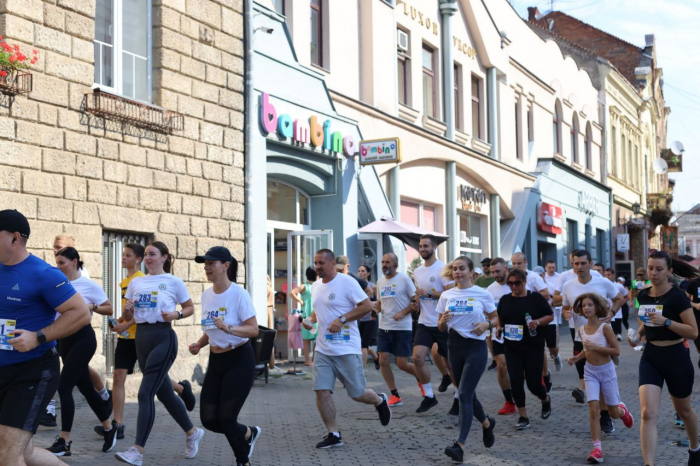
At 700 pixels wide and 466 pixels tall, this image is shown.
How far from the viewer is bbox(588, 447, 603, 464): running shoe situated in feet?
25.7

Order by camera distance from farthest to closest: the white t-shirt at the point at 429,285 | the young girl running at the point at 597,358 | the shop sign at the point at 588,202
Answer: the shop sign at the point at 588,202
the white t-shirt at the point at 429,285
the young girl running at the point at 597,358

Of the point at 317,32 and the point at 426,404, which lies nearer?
the point at 426,404

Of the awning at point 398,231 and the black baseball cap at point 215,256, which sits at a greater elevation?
the awning at point 398,231

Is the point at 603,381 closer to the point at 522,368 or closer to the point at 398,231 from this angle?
the point at 522,368

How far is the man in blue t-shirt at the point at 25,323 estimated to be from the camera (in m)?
5.04

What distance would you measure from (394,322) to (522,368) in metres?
2.09

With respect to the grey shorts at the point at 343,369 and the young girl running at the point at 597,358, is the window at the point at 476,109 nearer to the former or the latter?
the young girl running at the point at 597,358

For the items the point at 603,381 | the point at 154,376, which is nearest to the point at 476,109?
the point at 603,381

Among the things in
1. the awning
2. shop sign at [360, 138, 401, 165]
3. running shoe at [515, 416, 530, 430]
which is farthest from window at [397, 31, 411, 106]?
running shoe at [515, 416, 530, 430]

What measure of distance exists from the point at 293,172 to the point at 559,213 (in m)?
17.2

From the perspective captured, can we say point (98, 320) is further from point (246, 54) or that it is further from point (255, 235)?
point (246, 54)

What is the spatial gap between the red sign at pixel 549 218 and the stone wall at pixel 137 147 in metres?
16.9

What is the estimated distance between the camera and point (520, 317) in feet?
32.1

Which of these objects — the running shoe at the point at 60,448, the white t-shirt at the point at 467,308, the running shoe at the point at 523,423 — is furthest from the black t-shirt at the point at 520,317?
the running shoe at the point at 60,448
